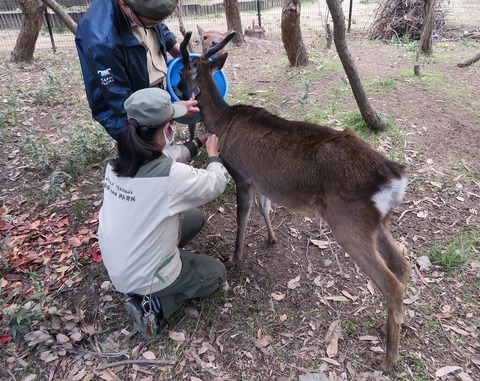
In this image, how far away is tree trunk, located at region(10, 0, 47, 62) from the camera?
8.45 meters

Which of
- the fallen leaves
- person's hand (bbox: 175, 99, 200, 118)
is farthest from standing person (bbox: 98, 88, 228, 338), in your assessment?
the fallen leaves

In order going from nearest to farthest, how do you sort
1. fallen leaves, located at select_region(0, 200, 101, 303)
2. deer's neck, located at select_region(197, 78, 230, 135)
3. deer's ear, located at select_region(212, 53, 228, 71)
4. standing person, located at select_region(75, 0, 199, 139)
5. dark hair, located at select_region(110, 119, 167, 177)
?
dark hair, located at select_region(110, 119, 167, 177)
standing person, located at select_region(75, 0, 199, 139)
fallen leaves, located at select_region(0, 200, 101, 303)
deer's neck, located at select_region(197, 78, 230, 135)
deer's ear, located at select_region(212, 53, 228, 71)

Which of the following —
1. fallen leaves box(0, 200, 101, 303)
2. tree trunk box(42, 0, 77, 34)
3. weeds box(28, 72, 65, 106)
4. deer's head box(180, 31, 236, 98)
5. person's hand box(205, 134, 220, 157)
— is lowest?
fallen leaves box(0, 200, 101, 303)

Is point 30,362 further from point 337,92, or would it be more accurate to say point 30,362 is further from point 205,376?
point 337,92

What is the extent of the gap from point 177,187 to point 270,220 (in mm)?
1672

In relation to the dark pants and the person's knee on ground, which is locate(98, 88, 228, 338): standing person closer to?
the dark pants

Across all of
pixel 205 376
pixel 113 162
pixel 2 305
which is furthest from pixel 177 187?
pixel 2 305

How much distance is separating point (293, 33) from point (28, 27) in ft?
19.0

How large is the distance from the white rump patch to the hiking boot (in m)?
1.74

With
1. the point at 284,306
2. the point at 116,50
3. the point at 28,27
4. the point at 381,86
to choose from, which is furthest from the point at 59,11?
the point at 28,27

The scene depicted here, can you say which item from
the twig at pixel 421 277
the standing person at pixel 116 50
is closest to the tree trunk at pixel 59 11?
the standing person at pixel 116 50

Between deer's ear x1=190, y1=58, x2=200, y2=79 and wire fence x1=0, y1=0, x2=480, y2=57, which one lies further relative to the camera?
wire fence x1=0, y1=0, x2=480, y2=57

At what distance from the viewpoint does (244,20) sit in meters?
16.9

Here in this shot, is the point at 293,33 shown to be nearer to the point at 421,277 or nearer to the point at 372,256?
the point at 421,277
